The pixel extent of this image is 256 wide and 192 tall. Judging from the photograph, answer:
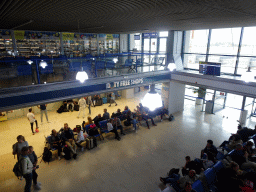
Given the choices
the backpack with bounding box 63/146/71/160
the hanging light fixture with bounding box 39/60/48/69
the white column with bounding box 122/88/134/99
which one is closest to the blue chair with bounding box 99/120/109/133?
the backpack with bounding box 63/146/71/160

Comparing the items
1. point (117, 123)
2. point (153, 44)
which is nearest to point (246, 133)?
point (117, 123)

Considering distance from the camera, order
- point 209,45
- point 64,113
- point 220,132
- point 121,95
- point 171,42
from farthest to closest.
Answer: point 121,95
point 64,113
point 171,42
point 209,45
point 220,132

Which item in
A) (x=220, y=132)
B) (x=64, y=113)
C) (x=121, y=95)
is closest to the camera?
(x=220, y=132)

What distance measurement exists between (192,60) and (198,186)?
9362 millimetres

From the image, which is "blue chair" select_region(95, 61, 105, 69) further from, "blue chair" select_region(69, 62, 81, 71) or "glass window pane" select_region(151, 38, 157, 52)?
"glass window pane" select_region(151, 38, 157, 52)

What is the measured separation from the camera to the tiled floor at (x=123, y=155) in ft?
20.4

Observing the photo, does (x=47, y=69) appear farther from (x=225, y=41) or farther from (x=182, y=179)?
(x=225, y=41)

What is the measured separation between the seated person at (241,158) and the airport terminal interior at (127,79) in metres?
0.60

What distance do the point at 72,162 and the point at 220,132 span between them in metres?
7.97

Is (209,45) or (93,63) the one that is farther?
(209,45)

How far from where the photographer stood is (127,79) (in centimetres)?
983

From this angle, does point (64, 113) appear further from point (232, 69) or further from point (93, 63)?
point (232, 69)

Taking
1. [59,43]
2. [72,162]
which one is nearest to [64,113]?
[59,43]

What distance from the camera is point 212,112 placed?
12789mm
